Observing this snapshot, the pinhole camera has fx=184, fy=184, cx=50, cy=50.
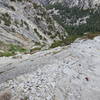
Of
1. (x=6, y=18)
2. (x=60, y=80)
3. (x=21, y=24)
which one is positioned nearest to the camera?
(x=60, y=80)

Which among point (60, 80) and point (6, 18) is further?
point (6, 18)

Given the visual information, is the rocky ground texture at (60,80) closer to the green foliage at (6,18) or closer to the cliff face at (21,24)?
the cliff face at (21,24)

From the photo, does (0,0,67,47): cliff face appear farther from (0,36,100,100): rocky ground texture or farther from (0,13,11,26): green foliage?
(0,36,100,100): rocky ground texture

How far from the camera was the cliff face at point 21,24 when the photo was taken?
1617 inches

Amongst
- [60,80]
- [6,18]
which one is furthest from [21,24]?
[60,80]

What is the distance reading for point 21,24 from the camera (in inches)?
1960

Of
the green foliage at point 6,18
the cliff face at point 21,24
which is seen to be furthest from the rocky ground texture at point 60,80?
the green foliage at point 6,18

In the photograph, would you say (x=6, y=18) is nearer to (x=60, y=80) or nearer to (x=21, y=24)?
(x=21, y=24)

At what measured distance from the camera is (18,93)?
12.8 meters

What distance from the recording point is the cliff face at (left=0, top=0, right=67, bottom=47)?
41.1 metres

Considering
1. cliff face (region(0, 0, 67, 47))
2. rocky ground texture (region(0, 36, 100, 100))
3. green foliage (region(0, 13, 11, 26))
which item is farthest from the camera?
green foliage (region(0, 13, 11, 26))

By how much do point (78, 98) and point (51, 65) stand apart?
226 inches

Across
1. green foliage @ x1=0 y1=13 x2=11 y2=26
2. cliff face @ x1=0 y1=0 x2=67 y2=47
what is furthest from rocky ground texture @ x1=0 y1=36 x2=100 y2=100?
green foliage @ x1=0 y1=13 x2=11 y2=26

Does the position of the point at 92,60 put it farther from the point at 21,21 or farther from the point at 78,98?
the point at 21,21
